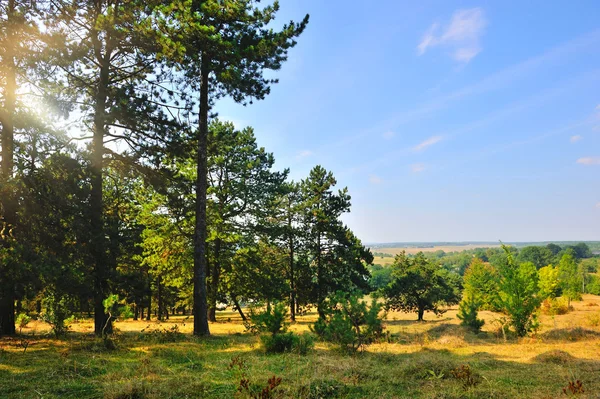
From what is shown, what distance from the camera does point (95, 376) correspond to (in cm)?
640

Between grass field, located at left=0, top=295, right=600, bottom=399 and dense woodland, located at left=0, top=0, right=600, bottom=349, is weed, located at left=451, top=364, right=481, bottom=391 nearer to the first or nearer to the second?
grass field, located at left=0, top=295, right=600, bottom=399

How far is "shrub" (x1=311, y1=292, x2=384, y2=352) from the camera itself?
29.9 ft

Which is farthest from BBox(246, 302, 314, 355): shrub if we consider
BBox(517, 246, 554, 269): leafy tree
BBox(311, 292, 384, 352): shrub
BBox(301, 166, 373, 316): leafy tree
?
BBox(517, 246, 554, 269): leafy tree

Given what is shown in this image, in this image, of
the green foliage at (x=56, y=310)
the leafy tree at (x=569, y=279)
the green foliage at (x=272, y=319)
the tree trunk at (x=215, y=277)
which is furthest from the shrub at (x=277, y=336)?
the leafy tree at (x=569, y=279)

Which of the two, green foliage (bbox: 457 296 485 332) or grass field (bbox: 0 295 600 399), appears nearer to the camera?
grass field (bbox: 0 295 600 399)

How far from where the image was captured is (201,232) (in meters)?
13.2

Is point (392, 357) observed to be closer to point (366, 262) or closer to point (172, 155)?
point (172, 155)

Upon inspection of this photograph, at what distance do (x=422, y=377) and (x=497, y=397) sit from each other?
1477 mm

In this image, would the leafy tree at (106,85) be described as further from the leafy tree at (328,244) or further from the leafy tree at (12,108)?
the leafy tree at (328,244)

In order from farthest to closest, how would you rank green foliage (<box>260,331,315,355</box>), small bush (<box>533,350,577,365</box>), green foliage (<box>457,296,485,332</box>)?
1. green foliage (<box>457,296,485,332</box>)
2. green foliage (<box>260,331,315,355</box>)
3. small bush (<box>533,350,577,365</box>)

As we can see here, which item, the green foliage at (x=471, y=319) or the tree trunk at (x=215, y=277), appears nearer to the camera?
the green foliage at (x=471, y=319)

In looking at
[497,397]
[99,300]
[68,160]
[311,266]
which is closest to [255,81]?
[68,160]

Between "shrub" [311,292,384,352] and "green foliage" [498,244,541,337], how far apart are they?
7.31 m

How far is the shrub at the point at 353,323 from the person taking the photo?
9125 millimetres
